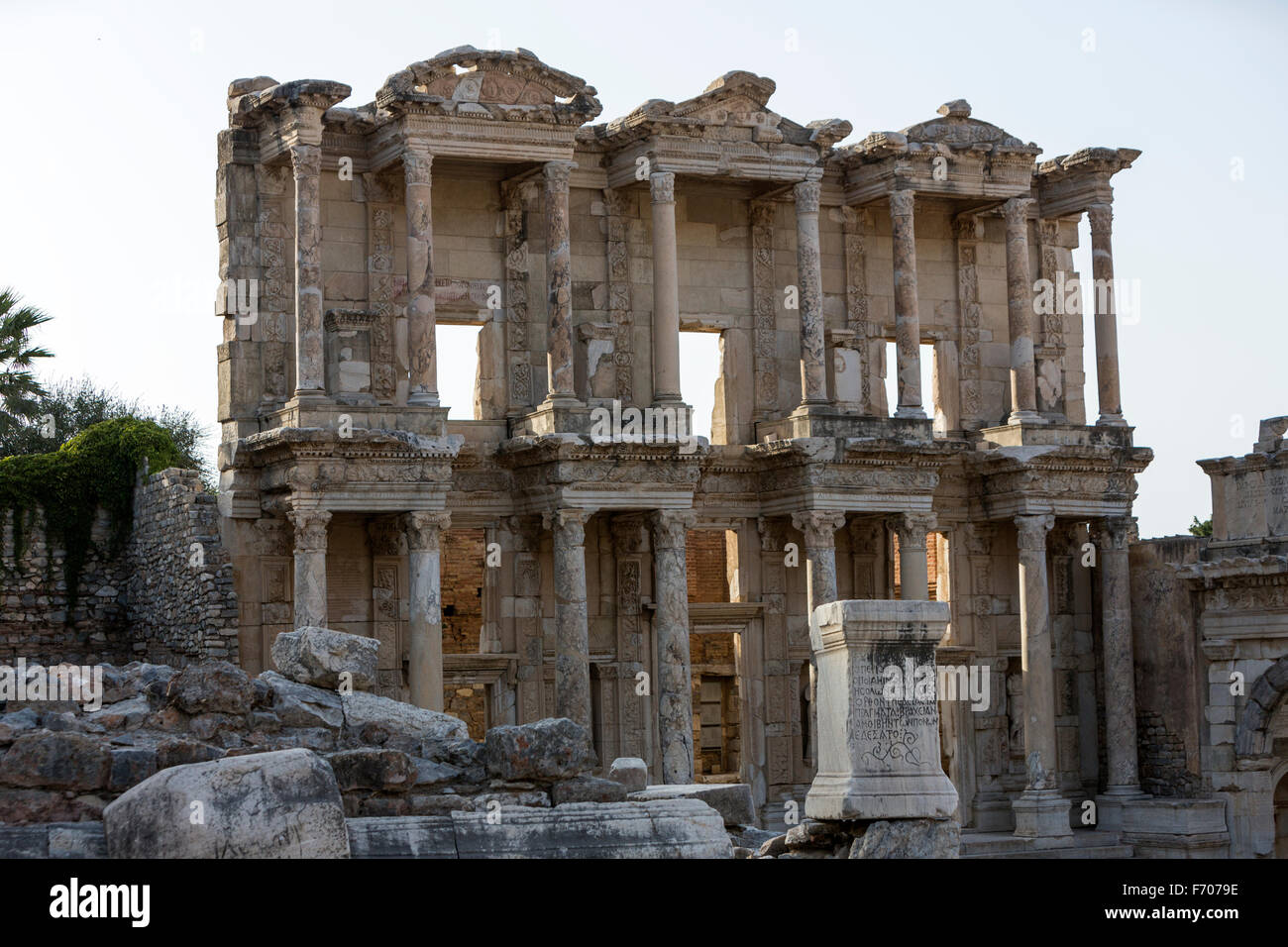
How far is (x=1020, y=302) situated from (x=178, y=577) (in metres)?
12.0

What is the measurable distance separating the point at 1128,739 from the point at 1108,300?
613 centimetres

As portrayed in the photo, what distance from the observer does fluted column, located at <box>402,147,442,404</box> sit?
25.6 meters

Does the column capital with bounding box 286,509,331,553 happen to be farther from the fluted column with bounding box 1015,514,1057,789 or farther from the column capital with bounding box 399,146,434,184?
the fluted column with bounding box 1015,514,1057,789

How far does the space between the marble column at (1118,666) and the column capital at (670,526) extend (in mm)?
6713

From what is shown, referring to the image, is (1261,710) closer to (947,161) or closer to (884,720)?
(947,161)

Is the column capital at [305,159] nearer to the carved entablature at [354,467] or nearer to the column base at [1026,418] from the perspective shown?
the carved entablature at [354,467]

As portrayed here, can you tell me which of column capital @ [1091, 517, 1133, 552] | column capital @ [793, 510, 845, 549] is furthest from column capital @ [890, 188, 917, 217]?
column capital @ [1091, 517, 1133, 552]

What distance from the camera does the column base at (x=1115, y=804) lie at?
96.1 feet

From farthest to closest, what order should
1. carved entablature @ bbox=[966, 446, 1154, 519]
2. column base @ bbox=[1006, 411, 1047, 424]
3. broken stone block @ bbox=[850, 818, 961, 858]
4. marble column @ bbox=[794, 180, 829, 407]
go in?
column base @ bbox=[1006, 411, 1047, 424] < carved entablature @ bbox=[966, 446, 1154, 519] < marble column @ bbox=[794, 180, 829, 407] < broken stone block @ bbox=[850, 818, 961, 858]

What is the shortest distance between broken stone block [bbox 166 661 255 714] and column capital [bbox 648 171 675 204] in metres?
13.3

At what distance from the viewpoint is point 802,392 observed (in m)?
28.5

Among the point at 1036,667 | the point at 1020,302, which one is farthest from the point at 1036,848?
the point at 1020,302

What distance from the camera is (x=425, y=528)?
2519cm

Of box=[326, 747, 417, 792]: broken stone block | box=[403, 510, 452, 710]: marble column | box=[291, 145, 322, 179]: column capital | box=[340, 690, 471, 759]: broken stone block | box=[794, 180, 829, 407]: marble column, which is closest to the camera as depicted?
box=[326, 747, 417, 792]: broken stone block
